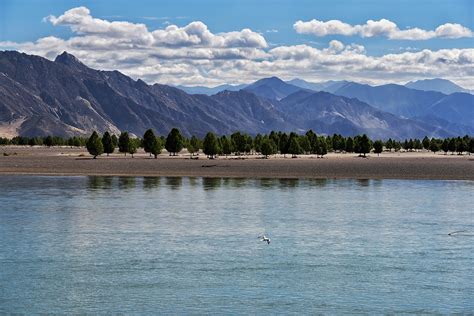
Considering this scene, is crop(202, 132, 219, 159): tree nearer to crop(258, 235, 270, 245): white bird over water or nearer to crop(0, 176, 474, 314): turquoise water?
crop(0, 176, 474, 314): turquoise water

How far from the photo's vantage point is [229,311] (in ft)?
114

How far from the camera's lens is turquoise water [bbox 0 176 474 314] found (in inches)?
1443

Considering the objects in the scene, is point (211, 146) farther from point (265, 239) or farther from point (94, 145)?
point (265, 239)

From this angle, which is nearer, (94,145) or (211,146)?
(94,145)

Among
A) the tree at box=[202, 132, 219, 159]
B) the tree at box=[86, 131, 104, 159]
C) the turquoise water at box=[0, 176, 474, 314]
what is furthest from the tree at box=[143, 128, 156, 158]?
the turquoise water at box=[0, 176, 474, 314]

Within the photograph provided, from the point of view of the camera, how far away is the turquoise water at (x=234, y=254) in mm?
36656

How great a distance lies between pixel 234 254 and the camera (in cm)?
4816

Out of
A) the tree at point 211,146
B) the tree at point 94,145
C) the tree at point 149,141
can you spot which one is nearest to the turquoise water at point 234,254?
the tree at point 94,145

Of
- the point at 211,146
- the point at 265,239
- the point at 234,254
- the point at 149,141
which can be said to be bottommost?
the point at 234,254

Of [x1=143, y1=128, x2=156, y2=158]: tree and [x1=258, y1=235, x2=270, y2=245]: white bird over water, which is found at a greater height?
[x1=143, y1=128, x2=156, y2=158]: tree

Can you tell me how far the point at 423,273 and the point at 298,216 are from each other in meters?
27.2

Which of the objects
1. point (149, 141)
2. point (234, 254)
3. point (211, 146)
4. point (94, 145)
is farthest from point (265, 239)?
point (149, 141)

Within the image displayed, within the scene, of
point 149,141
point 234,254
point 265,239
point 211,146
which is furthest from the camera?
point 149,141

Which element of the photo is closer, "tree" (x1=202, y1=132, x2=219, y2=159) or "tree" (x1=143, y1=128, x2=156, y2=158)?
"tree" (x1=202, y1=132, x2=219, y2=159)
